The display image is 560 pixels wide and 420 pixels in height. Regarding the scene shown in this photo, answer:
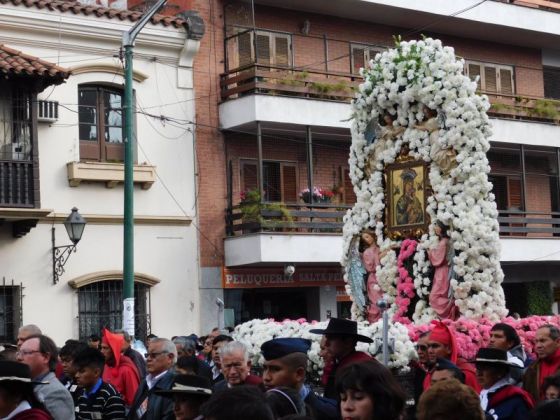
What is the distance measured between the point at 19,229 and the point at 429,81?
31.3 feet

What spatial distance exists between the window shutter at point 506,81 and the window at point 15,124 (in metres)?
13.8

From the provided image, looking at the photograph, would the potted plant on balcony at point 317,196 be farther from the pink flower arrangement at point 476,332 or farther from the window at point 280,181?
the pink flower arrangement at point 476,332

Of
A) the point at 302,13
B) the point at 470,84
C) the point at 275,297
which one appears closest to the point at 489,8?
the point at 302,13

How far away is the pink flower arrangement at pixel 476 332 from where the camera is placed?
14.2m

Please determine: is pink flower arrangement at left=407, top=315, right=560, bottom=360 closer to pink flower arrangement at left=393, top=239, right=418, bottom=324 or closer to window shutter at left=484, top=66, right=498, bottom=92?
pink flower arrangement at left=393, top=239, right=418, bottom=324

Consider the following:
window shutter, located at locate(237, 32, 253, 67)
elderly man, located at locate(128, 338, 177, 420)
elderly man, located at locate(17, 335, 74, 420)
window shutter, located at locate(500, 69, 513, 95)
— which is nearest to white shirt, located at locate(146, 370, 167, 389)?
elderly man, located at locate(128, 338, 177, 420)

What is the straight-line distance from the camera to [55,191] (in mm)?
23328

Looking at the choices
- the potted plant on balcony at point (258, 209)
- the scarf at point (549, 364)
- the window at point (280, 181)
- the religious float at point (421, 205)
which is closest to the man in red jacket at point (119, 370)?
the religious float at point (421, 205)

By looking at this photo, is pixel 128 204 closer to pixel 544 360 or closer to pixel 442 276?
pixel 442 276

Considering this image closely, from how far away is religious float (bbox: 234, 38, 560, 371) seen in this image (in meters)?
15.9

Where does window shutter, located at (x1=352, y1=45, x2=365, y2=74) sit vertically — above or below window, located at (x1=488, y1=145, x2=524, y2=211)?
above

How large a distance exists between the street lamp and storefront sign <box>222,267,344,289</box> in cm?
390

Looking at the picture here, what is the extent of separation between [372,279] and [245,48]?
10.8 metres

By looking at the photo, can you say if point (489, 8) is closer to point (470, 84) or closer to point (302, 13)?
point (302, 13)
